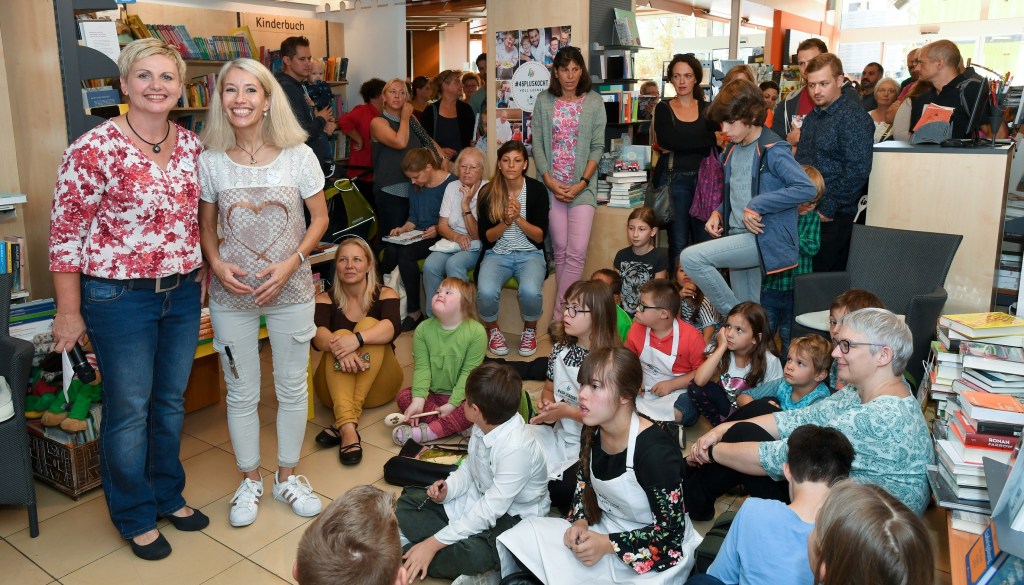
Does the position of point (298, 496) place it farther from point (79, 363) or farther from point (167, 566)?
point (79, 363)

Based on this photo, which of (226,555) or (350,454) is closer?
(226,555)

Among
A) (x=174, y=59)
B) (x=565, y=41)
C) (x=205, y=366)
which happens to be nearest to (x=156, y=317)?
(x=174, y=59)

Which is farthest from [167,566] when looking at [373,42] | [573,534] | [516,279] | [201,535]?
[373,42]

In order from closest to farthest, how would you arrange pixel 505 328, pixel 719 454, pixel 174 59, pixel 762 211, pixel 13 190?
pixel 174 59 < pixel 719 454 < pixel 13 190 < pixel 762 211 < pixel 505 328

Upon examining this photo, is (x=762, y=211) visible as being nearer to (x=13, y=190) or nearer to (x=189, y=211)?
(x=189, y=211)

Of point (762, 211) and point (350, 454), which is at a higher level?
point (762, 211)

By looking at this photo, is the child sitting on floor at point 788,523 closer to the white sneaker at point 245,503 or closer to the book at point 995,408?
the book at point 995,408

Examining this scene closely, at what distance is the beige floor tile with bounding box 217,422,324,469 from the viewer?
366cm

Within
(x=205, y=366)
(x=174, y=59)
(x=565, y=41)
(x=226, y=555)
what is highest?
(x=565, y=41)

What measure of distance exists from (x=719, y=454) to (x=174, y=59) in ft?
7.45

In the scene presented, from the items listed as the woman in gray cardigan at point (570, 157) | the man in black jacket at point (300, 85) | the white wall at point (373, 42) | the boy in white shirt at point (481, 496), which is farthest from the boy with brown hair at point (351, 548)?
the white wall at point (373, 42)

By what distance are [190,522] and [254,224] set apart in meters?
1.15

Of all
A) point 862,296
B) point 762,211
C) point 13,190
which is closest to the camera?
point 862,296

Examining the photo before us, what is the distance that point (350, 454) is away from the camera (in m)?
3.63
